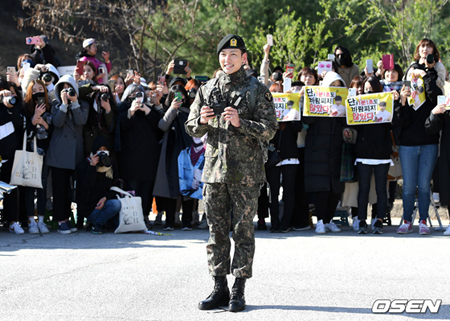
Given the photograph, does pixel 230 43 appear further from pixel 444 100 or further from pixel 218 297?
pixel 444 100

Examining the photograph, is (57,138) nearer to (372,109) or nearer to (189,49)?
(372,109)

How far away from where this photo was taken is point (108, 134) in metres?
10.3

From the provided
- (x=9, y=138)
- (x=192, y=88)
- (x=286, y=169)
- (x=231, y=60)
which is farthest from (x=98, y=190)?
(x=231, y=60)

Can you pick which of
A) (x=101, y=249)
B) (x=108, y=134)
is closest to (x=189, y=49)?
(x=108, y=134)

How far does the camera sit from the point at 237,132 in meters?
5.46

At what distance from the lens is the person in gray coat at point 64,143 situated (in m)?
9.84

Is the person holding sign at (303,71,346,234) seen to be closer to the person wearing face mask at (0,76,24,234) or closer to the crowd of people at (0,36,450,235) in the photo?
the crowd of people at (0,36,450,235)

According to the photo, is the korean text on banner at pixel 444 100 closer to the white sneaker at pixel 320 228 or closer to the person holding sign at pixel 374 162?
the person holding sign at pixel 374 162

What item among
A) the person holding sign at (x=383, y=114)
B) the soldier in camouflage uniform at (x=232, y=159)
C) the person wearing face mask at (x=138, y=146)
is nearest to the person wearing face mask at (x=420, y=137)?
the person holding sign at (x=383, y=114)

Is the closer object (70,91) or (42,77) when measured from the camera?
(70,91)

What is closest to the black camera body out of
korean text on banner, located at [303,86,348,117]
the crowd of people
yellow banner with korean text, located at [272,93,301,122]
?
the crowd of people

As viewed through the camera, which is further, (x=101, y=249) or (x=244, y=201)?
(x=101, y=249)

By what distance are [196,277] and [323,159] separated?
14.1 feet

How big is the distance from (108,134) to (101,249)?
2.62 m
